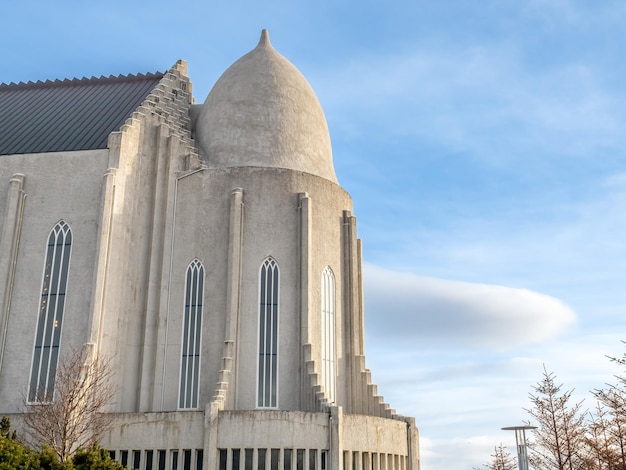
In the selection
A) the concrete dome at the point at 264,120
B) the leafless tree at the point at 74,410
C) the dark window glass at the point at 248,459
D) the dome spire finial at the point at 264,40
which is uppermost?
the dome spire finial at the point at 264,40

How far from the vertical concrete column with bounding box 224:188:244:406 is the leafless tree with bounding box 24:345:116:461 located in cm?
488

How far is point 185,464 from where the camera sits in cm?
2569

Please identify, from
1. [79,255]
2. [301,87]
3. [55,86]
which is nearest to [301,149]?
[301,87]

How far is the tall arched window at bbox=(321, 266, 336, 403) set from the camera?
31.6 m

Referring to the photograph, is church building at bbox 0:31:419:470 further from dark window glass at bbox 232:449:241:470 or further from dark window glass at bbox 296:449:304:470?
dark window glass at bbox 232:449:241:470

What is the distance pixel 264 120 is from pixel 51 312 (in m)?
13.6

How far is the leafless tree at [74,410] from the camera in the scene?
2514 centimetres

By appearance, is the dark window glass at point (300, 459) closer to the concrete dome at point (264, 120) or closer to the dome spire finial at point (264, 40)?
the concrete dome at point (264, 120)

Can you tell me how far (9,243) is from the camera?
3039cm

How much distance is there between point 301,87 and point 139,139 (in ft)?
31.5

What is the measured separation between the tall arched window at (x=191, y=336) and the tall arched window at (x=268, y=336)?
2637 mm

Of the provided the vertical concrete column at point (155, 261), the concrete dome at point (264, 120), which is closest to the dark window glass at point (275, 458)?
the vertical concrete column at point (155, 261)

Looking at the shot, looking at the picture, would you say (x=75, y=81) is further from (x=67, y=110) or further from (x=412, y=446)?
(x=412, y=446)

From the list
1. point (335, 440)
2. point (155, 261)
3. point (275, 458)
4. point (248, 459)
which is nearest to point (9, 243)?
point (155, 261)
